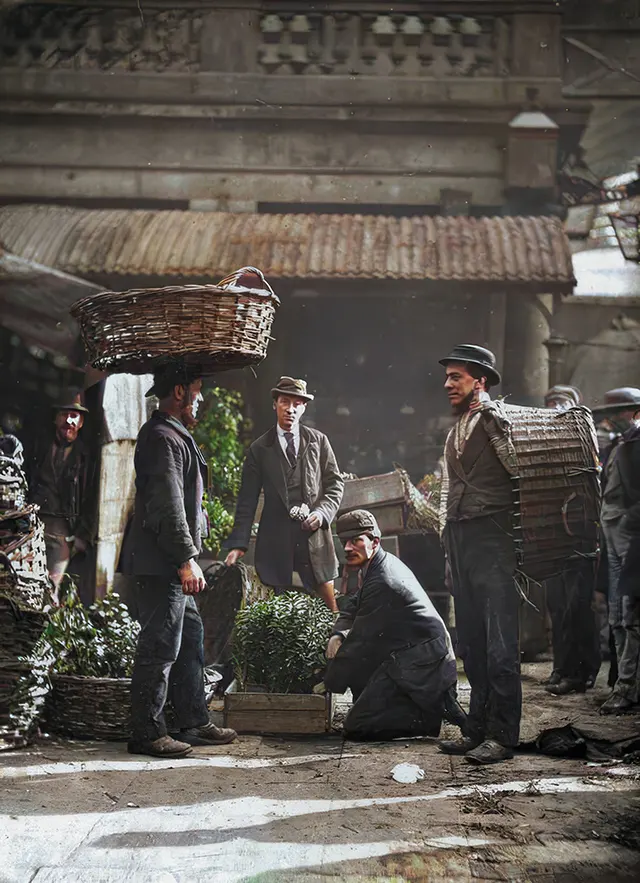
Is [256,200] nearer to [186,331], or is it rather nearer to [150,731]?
[186,331]

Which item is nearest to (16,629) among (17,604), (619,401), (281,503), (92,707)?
(17,604)

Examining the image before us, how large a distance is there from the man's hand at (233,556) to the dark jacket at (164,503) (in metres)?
0.75

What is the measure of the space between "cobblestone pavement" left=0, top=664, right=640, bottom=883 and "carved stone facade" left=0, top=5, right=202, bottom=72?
4.24 meters

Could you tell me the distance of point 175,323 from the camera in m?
5.24

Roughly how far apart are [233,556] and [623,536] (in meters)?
2.24

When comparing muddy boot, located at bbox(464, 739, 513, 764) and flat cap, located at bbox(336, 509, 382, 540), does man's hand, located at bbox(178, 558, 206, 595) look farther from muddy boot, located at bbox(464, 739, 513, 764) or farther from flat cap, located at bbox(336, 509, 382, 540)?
muddy boot, located at bbox(464, 739, 513, 764)

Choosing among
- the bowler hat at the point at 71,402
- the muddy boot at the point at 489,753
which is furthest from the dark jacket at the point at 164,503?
the muddy boot at the point at 489,753

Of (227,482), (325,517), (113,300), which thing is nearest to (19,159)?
(113,300)

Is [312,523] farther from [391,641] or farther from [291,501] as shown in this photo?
[391,641]

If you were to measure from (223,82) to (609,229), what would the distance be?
2667 mm

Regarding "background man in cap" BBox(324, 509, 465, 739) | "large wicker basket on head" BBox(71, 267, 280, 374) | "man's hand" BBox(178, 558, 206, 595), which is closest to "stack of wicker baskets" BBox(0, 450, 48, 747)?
"man's hand" BBox(178, 558, 206, 595)

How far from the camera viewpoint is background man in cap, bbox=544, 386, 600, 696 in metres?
6.16

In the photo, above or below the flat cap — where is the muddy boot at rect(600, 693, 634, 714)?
below

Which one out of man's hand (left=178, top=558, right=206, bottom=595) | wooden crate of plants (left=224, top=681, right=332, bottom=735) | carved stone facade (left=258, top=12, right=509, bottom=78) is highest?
carved stone facade (left=258, top=12, right=509, bottom=78)
